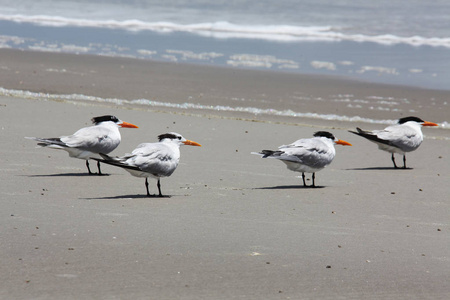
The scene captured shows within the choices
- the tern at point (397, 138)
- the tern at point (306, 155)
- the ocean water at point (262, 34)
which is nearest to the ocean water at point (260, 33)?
the ocean water at point (262, 34)

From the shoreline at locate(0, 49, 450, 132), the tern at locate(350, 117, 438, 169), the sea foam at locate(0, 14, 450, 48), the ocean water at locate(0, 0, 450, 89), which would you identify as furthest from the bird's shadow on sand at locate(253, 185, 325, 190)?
the sea foam at locate(0, 14, 450, 48)

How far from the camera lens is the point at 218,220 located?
237 inches

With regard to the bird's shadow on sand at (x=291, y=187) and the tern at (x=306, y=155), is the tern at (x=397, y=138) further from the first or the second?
the bird's shadow on sand at (x=291, y=187)

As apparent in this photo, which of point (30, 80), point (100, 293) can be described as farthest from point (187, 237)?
point (30, 80)

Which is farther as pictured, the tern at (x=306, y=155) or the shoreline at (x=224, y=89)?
the shoreline at (x=224, y=89)

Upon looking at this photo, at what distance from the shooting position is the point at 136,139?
34.3 feet

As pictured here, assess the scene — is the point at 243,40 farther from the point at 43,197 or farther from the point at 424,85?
the point at 43,197

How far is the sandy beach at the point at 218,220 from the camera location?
4363mm

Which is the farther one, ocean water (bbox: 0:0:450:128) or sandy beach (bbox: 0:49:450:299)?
ocean water (bbox: 0:0:450:128)

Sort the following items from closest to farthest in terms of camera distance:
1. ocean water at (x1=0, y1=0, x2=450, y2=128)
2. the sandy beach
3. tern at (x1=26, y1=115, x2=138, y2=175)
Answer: the sandy beach < tern at (x1=26, y1=115, x2=138, y2=175) < ocean water at (x1=0, y1=0, x2=450, y2=128)

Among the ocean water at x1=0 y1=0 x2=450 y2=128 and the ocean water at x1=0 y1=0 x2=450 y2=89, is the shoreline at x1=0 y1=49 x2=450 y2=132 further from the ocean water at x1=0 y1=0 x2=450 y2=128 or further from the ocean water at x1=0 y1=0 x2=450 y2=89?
the ocean water at x1=0 y1=0 x2=450 y2=89

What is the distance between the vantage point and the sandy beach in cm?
436

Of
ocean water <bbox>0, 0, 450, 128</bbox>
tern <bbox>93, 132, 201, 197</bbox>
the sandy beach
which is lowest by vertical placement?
the sandy beach

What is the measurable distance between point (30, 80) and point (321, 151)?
34.7ft
